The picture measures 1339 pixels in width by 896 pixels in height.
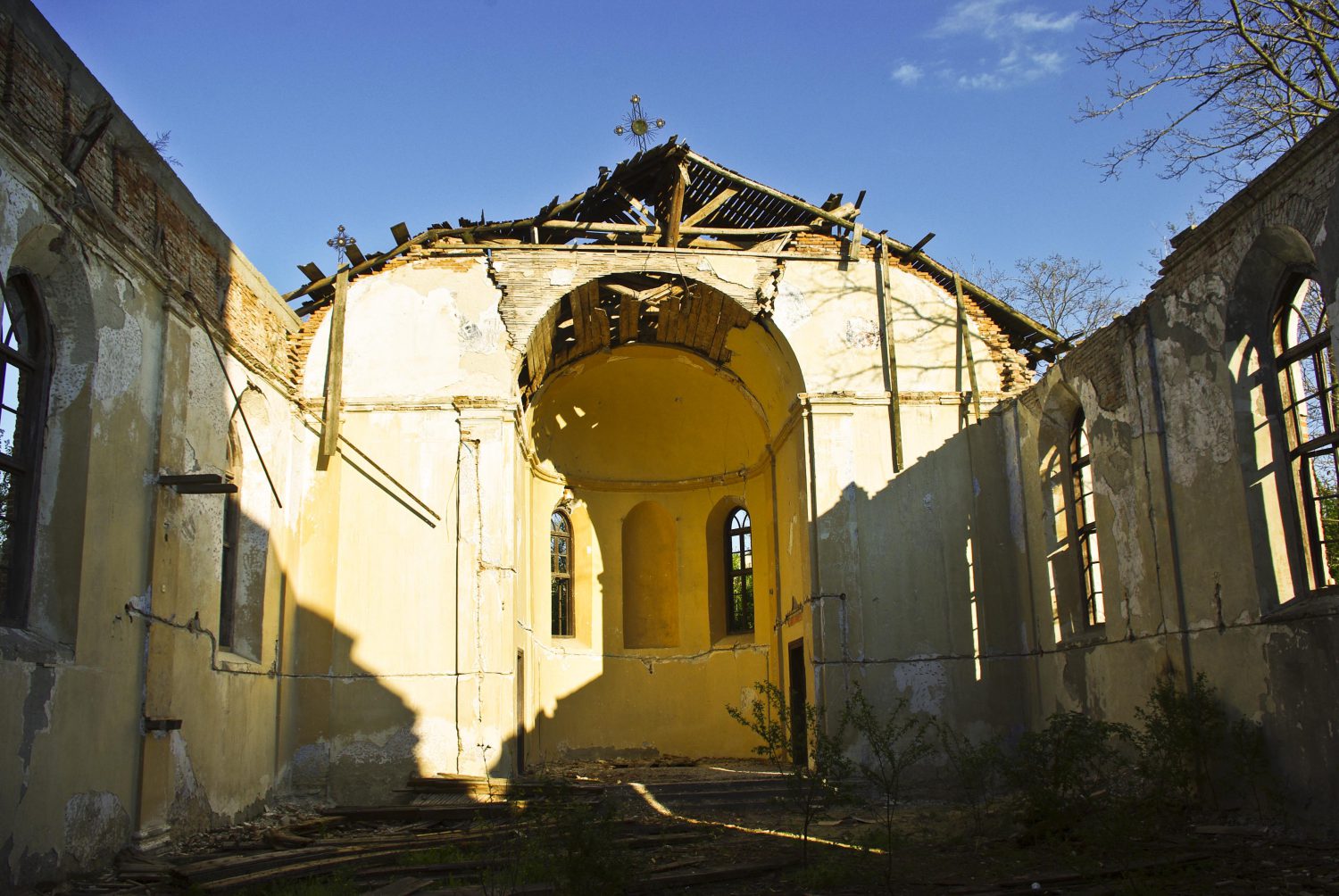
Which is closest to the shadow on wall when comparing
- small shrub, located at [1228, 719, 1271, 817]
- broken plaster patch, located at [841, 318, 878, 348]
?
broken plaster patch, located at [841, 318, 878, 348]

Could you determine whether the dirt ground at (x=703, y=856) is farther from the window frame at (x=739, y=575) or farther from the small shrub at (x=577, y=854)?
the window frame at (x=739, y=575)

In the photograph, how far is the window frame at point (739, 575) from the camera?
22.2 meters

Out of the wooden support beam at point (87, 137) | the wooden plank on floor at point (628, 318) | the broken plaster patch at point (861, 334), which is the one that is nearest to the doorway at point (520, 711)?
the wooden plank on floor at point (628, 318)

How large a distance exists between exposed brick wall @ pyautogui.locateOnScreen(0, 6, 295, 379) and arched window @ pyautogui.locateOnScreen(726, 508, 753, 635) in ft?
35.1

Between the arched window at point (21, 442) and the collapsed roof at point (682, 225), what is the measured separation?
21.3 feet

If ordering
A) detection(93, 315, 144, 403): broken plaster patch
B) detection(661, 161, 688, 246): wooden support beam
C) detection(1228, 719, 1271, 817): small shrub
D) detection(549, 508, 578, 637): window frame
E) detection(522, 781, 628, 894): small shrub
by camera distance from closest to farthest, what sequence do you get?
detection(522, 781, 628, 894): small shrub, detection(1228, 719, 1271, 817): small shrub, detection(93, 315, 144, 403): broken plaster patch, detection(661, 161, 688, 246): wooden support beam, detection(549, 508, 578, 637): window frame

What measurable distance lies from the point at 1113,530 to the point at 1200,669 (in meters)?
2.22

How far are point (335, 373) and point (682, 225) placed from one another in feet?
19.1

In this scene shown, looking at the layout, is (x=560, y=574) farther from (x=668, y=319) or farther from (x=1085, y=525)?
(x=1085, y=525)

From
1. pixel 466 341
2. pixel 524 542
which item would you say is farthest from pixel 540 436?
pixel 466 341

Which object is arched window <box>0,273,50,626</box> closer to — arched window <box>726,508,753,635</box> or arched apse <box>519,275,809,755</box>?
arched apse <box>519,275,809,755</box>

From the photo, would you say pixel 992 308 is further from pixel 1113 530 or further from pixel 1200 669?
pixel 1200 669

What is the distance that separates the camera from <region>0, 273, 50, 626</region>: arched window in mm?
8875

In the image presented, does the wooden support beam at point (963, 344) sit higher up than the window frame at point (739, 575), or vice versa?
the wooden support beam at point (963, 344)
